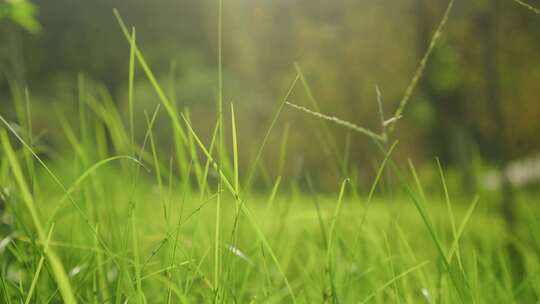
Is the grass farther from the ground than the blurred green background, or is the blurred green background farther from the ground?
the grass

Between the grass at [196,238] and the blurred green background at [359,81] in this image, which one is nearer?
the grass at [196,238]

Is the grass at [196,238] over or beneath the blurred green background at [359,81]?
over

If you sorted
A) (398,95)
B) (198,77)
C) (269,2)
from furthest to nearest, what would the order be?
(198,77), (269,2), (398,95)

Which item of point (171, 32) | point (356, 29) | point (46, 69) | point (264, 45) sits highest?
point (356, 29)

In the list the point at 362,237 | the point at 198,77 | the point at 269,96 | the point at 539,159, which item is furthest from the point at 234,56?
the point at 362,237

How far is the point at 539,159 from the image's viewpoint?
32.1 feet

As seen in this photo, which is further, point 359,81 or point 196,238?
point 359,81

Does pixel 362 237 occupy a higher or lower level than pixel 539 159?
higher

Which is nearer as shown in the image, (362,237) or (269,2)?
(362,237)

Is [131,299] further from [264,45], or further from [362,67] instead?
[264,45]

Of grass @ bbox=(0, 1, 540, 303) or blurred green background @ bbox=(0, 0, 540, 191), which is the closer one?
grass @ bbox=(0, 1, 540, 303)

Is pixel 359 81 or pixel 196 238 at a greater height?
pixel 196 238

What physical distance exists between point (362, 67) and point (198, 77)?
340cm

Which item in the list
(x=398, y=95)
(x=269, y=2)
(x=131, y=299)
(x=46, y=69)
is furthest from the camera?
(x=46, y=69)
